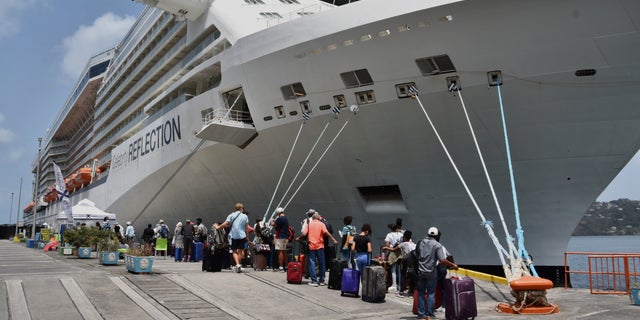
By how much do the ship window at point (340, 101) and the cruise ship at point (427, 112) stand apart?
40mm

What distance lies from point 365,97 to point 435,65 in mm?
2091

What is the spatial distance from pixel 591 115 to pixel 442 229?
14.9 ft

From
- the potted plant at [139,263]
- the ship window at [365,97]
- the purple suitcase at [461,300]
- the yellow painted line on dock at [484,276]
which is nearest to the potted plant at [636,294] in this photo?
the yellow painted line on dock at [484,276]

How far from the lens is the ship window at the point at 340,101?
43.7 feet

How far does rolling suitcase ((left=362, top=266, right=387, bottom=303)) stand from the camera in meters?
7.83

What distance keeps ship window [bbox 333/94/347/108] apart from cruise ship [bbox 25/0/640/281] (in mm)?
40

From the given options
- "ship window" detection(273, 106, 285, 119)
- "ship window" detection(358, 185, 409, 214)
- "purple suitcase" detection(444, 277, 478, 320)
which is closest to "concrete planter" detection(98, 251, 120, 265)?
"ship window" detection(273, 106, 285, 119)

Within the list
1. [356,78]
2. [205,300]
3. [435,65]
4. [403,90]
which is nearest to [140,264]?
[205,300]

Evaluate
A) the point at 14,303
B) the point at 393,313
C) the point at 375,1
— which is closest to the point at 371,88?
the point at 375,1

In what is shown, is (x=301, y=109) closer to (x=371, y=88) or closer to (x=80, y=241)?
(x=371, y=88)

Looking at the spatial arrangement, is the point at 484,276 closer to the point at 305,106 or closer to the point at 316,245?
the point at 316,245

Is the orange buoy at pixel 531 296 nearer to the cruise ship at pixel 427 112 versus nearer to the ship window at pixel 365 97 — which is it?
the cruise ship at pixel 427 112

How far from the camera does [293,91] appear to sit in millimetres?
14320

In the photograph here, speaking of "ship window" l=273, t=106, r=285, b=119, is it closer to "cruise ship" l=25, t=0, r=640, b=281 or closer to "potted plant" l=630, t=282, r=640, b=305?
"cruise ship" l=25, t=0, r=640, b=281
